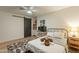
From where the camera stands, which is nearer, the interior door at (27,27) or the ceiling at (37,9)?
the ceiling at (37,9)

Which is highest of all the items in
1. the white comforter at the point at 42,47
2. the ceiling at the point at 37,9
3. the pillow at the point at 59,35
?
the ceiling at the point at 37,9

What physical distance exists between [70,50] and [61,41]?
0.64 ft

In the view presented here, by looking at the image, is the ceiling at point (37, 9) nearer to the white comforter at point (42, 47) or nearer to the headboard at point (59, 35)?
the headboard at point (59, 35)

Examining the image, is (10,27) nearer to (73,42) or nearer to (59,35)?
(59,35)

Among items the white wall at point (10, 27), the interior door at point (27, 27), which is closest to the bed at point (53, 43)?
the interior door at point (27, 27)

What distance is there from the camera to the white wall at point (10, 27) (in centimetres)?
151

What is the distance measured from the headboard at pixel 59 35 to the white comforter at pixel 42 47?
69mm

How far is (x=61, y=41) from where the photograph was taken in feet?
5.09

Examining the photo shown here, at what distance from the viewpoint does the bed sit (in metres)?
1.51

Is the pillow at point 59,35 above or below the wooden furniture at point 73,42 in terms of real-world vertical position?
above

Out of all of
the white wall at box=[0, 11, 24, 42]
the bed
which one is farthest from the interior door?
the bed
